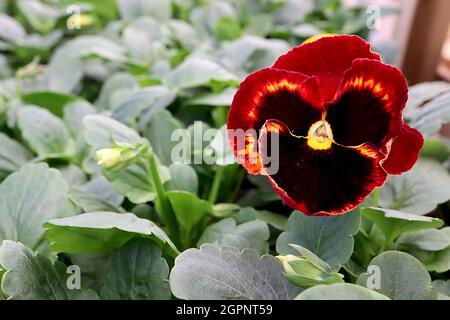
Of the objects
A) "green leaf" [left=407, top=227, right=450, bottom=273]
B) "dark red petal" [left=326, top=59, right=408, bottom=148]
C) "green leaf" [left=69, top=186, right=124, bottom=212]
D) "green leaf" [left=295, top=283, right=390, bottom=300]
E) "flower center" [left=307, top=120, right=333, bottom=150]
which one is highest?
"dark red petal" [left=326, top=59, right=408, bottom=148]

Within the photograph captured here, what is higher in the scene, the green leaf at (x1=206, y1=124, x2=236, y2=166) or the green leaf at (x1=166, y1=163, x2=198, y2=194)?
the green leaf at (x1=206, y1=124, x2=236, y2=166)

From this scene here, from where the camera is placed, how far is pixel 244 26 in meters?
1.06

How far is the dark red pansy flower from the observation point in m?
0.40

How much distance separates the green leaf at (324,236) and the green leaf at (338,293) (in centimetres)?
8

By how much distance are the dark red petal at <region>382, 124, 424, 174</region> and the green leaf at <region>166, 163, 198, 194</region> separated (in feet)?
0.72

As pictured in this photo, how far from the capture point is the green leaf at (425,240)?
50 cm

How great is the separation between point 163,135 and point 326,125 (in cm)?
26

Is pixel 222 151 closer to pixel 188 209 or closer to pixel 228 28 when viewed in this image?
pixel 188 209

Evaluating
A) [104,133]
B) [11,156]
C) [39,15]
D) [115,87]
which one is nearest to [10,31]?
[39,15]

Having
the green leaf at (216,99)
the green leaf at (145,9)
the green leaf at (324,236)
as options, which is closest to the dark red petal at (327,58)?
the green leaf at (324,236)

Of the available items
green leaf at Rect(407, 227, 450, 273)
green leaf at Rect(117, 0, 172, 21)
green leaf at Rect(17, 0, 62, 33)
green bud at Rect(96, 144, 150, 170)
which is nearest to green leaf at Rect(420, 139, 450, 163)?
green leaf at Rect(407, 227, 450, 273)

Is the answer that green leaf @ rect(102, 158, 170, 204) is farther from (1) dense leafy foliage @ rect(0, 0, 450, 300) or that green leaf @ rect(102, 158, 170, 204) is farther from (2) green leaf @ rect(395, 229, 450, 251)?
(2) green leaf @ rect(395, 229, 450, 251)
